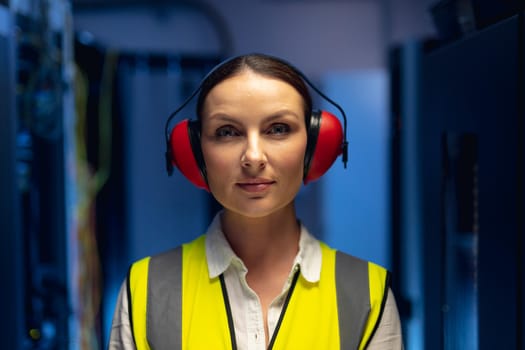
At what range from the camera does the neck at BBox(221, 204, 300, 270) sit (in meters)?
1.21

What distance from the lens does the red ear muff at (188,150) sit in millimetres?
1146

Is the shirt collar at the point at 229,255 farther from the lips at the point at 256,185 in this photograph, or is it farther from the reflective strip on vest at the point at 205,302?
the lips at the point at 256,185

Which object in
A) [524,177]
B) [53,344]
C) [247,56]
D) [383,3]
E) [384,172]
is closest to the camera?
[524,177]

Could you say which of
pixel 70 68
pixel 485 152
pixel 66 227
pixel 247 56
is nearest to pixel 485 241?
pixel 485 152

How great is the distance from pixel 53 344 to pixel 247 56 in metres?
Result: 1.49

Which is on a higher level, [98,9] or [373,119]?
[98,9]

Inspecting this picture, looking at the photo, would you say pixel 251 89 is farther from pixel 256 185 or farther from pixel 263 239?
pixel 263 239

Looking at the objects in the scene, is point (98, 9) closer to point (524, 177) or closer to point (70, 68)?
point (70, 68)

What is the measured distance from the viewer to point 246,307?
1140mm

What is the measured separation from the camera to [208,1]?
3.60 m

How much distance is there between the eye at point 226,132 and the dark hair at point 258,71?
0.09m

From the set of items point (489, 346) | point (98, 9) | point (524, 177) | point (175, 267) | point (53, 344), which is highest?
point (98, 9)

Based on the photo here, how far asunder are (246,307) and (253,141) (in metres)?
0.34

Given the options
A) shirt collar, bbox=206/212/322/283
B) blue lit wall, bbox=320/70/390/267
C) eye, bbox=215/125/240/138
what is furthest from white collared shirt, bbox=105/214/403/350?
blue lit wall, bbox=320/70/390/267
